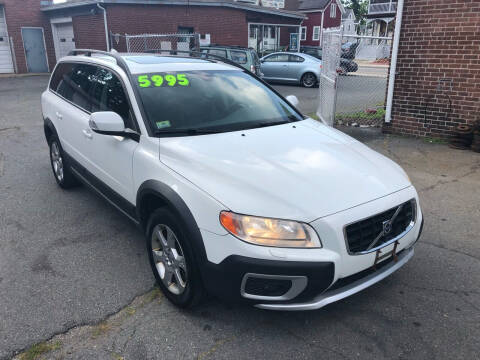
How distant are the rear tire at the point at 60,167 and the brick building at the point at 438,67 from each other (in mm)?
5960

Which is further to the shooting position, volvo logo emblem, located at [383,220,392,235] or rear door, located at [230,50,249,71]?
rear door, located at [230,50,249,71]

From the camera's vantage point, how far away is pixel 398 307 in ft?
9.95

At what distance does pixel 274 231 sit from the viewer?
8.05ft

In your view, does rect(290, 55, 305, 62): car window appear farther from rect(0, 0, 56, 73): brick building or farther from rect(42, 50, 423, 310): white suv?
rect(0, 0, 56, 73): brick building

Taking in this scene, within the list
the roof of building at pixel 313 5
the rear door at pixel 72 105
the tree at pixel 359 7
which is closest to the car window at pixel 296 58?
the rear door at pixel 72 105

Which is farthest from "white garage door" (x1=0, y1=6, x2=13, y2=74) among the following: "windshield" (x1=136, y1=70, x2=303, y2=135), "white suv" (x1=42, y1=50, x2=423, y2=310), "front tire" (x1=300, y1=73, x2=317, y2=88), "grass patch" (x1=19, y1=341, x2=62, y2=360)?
"grass patch" (x1=19, y1=341, x2=62, y2=360)

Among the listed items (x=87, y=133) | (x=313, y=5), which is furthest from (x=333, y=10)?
(x=87, y=133)

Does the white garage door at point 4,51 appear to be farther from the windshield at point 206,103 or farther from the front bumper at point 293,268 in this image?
the front bumper at point 293,268

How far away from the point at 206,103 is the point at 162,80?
1.45ft

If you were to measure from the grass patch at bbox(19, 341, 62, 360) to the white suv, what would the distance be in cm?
80

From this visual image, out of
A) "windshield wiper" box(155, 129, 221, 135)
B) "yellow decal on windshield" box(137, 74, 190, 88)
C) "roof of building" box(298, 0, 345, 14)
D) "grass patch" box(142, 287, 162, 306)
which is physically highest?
"roof of building" box(298, 0, 345, 14)

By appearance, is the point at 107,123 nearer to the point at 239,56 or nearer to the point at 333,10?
the point at 239,56

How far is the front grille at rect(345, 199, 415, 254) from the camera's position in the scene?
8.34 feet

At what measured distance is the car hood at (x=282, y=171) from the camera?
2.52m
